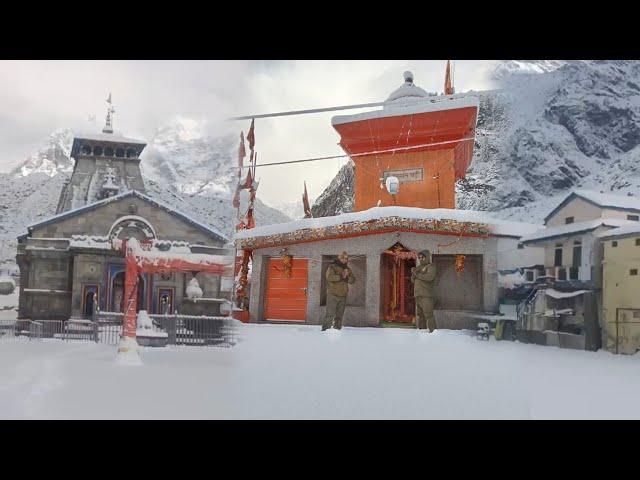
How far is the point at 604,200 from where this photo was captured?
336 centimetres

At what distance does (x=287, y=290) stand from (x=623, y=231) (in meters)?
1.94

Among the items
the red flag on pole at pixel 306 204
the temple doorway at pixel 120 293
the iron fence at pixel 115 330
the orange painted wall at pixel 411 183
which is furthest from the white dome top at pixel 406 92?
the temple doorway at pixel 120 293

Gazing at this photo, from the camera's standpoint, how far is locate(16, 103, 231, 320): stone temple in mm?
4039

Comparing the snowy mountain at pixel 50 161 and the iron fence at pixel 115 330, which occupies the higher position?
the snowy mountain at pixel 50 161

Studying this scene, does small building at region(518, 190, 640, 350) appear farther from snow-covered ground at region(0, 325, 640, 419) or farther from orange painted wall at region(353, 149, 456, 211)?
orange painted wall at region(353, 149, 456, 211)

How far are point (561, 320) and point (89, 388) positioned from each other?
2.72 metres

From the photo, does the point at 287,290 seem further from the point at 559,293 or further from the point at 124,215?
the point at 559,293

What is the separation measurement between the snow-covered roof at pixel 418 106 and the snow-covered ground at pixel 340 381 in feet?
4.86

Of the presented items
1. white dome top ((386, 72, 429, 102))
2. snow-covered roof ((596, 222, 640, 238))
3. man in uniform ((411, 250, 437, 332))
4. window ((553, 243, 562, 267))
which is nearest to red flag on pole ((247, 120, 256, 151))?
white dome top ((386, 72, 429, 102))

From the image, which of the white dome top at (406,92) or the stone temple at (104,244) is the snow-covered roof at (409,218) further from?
the white dome top at (406,92)

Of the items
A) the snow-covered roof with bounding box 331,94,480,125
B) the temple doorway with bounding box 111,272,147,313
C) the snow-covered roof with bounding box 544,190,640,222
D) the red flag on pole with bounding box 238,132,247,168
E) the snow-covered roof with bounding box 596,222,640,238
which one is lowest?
the temple doorway with bounding box 111,272,147,313

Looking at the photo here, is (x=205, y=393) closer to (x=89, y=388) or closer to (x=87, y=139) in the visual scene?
(x=89, y=388)

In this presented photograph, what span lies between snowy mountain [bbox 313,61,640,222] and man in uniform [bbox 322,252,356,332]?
2.57 feet

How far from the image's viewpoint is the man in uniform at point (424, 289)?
3.54 metres
